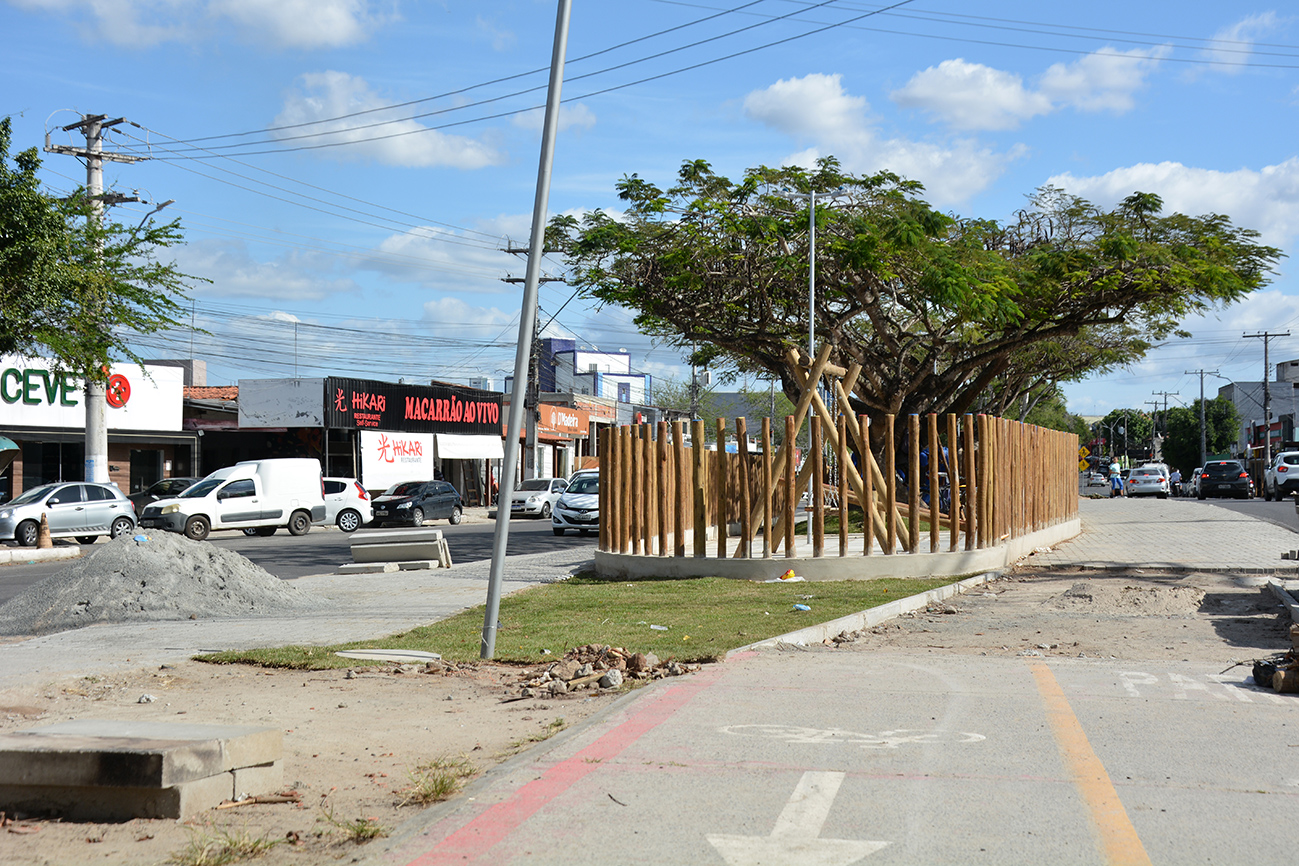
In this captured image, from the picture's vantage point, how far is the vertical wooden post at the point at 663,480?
17.1m

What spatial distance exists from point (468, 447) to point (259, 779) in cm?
4590

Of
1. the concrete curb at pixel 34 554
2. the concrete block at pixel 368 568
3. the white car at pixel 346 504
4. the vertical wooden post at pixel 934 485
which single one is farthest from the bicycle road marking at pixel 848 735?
the white car at pixel 346 504

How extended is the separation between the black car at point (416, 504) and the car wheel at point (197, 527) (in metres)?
6.71

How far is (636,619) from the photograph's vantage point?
458 inches

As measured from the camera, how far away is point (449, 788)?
204 inches

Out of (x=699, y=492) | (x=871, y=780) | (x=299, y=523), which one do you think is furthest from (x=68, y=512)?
(x=871, y=780)

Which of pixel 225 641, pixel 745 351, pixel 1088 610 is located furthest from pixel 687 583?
pixel 745 351

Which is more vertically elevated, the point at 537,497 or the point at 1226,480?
the point at 1226,480

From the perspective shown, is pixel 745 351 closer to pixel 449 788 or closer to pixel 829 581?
pixel 829 581

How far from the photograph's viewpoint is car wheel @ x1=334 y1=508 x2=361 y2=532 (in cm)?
3441

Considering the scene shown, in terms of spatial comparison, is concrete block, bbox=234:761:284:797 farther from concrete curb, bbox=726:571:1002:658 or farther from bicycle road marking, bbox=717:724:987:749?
concrete curb, bbox=726:571:1002:658

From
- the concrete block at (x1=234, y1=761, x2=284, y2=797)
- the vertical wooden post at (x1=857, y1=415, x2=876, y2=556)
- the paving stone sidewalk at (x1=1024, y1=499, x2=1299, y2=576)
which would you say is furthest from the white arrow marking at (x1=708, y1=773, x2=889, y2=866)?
the paving stone sidewalk at (x1=1024, y1=499, x2=1299, y2=576)

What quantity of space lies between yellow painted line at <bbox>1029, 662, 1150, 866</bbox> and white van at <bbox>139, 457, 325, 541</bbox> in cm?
2571

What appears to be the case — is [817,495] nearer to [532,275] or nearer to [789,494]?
[789,494]
